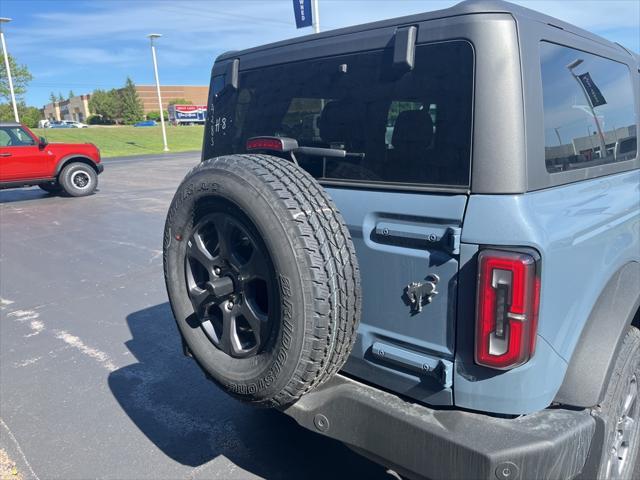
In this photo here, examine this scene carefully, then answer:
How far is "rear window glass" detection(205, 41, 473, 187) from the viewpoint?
6.28 feet

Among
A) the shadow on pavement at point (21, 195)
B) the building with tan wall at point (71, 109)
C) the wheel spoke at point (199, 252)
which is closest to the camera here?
the wheel spoke at point (199, 252)

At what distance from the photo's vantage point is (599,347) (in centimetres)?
204

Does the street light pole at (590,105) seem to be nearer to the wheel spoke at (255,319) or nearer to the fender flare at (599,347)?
the fender flare at (599,347)

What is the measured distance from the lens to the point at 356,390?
84.8 inches

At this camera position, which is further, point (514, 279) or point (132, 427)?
point (132, 427)

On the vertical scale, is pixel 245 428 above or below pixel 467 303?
below

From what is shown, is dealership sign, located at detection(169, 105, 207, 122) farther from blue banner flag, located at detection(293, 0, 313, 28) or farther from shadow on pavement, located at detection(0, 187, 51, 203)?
blue banner flag, located at detection(293, 0, 313, 28)

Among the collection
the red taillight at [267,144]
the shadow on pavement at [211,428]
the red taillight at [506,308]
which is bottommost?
the shadow on pavement at [211,428]

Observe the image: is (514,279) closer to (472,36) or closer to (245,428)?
(472,36)

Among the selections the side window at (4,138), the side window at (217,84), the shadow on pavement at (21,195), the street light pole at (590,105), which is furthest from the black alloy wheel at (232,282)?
the shadow on pavement at (21,195)

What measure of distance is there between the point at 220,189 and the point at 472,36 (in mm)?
1098

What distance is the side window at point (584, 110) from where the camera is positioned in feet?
6.63

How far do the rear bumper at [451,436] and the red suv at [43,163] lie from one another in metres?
12.5

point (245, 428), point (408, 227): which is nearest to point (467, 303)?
point (408, 227)
